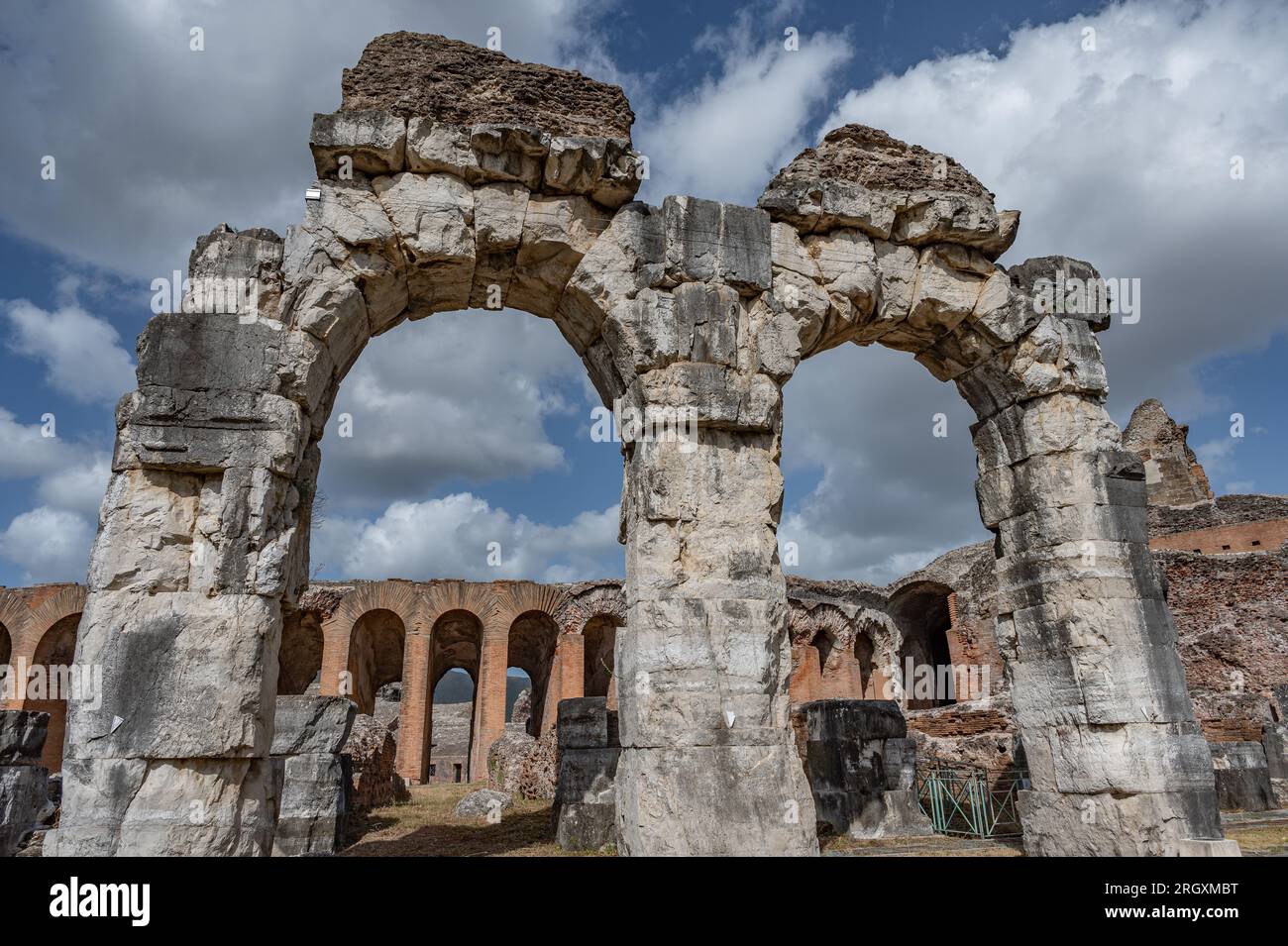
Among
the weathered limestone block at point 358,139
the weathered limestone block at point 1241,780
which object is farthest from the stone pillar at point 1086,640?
the weathered limestone block at point 1241,780

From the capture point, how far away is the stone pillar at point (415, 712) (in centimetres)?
2061

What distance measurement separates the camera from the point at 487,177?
→ 5.98 meters

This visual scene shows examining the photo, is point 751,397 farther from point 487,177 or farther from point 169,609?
point 169,609

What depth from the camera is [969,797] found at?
10.5 meters

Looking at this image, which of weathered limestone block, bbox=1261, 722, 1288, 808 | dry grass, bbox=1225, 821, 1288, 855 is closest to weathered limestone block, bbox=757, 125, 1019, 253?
dry grass, bbox=1225, 821, 1288, 855

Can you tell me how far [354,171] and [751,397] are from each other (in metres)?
3.24

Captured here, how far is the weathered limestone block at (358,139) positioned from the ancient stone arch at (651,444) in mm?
21

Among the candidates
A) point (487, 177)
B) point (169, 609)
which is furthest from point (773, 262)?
point (169, 609)

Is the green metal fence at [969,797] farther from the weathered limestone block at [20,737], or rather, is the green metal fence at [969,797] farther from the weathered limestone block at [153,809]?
the weathered limestone block at [20,737]

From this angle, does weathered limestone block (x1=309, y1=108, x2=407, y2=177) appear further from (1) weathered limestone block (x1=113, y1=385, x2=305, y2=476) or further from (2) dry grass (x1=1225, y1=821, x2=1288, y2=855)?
(2) dry grass (x1=1225, y1=821, x2=1288, y2=855)

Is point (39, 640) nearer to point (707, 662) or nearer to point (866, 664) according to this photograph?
point (866, 664)

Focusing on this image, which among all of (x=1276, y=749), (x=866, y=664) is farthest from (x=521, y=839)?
(x=866, y=664)

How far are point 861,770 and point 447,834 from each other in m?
5.07
